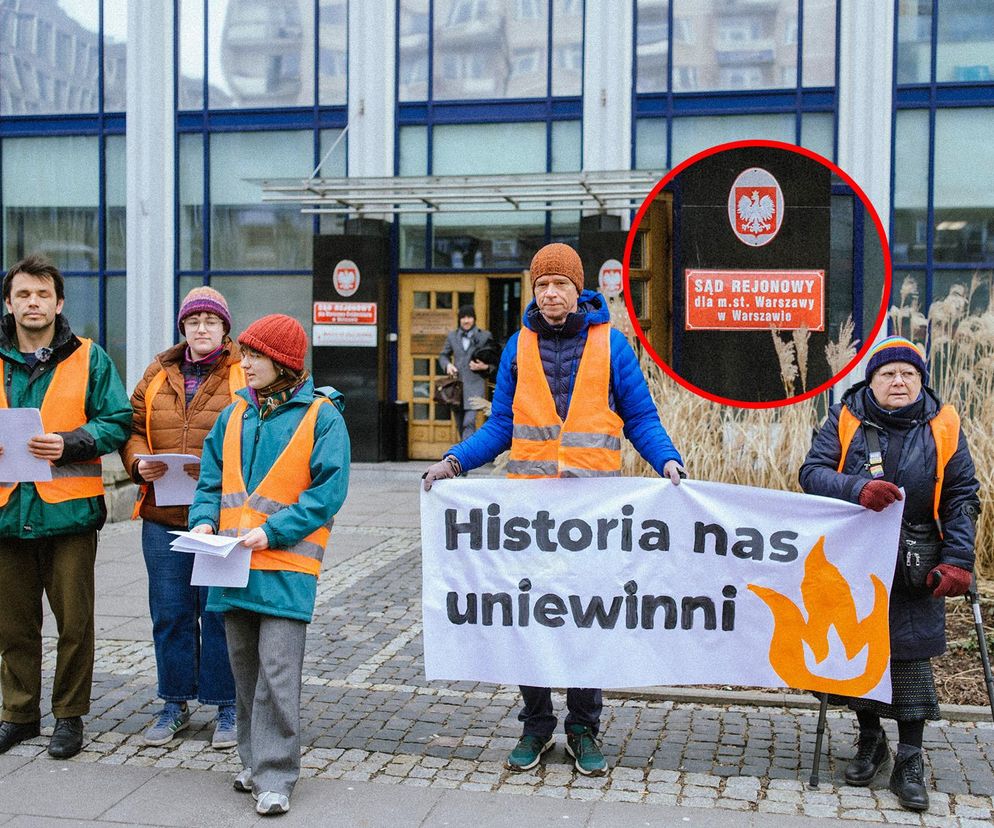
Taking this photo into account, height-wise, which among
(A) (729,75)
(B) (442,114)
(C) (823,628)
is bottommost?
(C) (823,628)

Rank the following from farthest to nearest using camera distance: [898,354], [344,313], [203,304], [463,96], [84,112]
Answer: [84,112] → [463,96] → [344,313] → [203,304] → [898,354]

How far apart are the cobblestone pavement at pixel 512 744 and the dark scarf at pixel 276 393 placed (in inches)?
60.6

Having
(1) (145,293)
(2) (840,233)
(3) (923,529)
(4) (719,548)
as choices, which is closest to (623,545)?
(4) (719,548)

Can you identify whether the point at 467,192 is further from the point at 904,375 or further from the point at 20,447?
the point at 904,375

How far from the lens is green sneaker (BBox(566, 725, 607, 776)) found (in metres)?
4.95

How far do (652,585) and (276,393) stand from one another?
5.64 ft

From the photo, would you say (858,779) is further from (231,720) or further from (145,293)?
(145,293)

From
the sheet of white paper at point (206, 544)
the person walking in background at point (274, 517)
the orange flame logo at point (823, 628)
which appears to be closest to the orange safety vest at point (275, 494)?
the person walking in background at point (274, 517)

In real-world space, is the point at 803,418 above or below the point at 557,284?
below

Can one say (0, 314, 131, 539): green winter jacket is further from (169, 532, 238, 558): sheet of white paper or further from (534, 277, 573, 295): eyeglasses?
(534, 277, 573, 295): eyeglasses

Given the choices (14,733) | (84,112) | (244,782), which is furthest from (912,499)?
(84,112)

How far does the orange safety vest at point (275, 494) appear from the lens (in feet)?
15.1

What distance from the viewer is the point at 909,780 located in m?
4.68

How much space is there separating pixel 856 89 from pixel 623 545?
1196 centimetres
